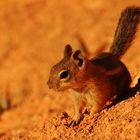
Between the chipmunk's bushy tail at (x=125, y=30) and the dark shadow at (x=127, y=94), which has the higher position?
the chipmunk's bushy tail at (x=125, y=30)

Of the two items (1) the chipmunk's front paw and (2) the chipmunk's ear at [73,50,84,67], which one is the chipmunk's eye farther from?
(1) the chipmunk's front paw

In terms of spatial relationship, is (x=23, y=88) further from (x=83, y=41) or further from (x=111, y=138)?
(x=111, y=138)

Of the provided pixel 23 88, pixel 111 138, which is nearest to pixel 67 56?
pixel 111 138

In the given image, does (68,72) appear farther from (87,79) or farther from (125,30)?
(125,30)

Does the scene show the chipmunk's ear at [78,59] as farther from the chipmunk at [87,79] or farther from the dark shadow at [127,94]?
the dark shadow at [127,94]

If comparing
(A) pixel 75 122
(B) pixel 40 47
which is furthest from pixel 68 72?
(B) pixel 40 47

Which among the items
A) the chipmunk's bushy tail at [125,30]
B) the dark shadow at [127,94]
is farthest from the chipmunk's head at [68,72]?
the chipmunk's bushy tail at [125,30]

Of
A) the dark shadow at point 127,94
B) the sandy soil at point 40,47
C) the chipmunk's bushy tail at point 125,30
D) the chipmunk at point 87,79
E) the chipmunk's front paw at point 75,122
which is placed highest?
the sandy soil at point 40,47
